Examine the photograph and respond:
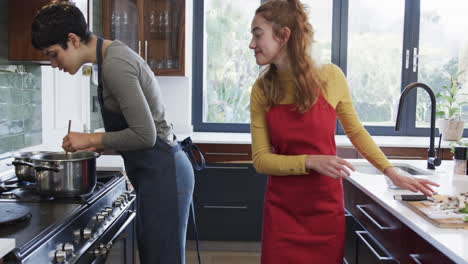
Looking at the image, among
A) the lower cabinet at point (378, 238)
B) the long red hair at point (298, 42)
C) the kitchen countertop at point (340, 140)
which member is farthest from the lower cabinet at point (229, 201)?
the long red hair at point (298, 42)

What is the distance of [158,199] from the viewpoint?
1.91 meters

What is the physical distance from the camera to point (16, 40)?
235 cm

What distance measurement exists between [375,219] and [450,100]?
268 cm

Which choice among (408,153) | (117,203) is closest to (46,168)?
(117,203)

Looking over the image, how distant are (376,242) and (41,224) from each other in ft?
3.70

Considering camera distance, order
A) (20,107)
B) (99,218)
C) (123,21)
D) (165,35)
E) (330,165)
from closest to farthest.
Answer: (330,165), (99,218), (20,107), (123,21), (165,35)

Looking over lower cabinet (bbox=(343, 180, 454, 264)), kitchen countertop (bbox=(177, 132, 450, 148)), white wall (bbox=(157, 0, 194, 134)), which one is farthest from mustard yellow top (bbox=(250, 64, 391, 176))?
white wall (bbox=(157, 0, 194, 134))

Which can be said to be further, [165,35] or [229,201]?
[165,35]

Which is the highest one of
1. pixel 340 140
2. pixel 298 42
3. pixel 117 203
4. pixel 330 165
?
pixel 298 42

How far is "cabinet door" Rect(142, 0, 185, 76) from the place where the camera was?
3.97 meters

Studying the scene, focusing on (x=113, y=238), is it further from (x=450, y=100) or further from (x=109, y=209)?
(x=450, y=100)

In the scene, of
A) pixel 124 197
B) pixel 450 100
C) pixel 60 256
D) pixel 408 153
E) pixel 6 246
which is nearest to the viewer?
pixel 6 246

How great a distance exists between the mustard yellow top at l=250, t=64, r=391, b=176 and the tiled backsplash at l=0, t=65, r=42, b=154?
1.27 metres

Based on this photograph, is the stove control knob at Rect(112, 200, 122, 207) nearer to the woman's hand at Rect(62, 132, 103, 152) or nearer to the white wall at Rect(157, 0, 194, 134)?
the woman's hand at Rect(62, 132, 103, 152)
